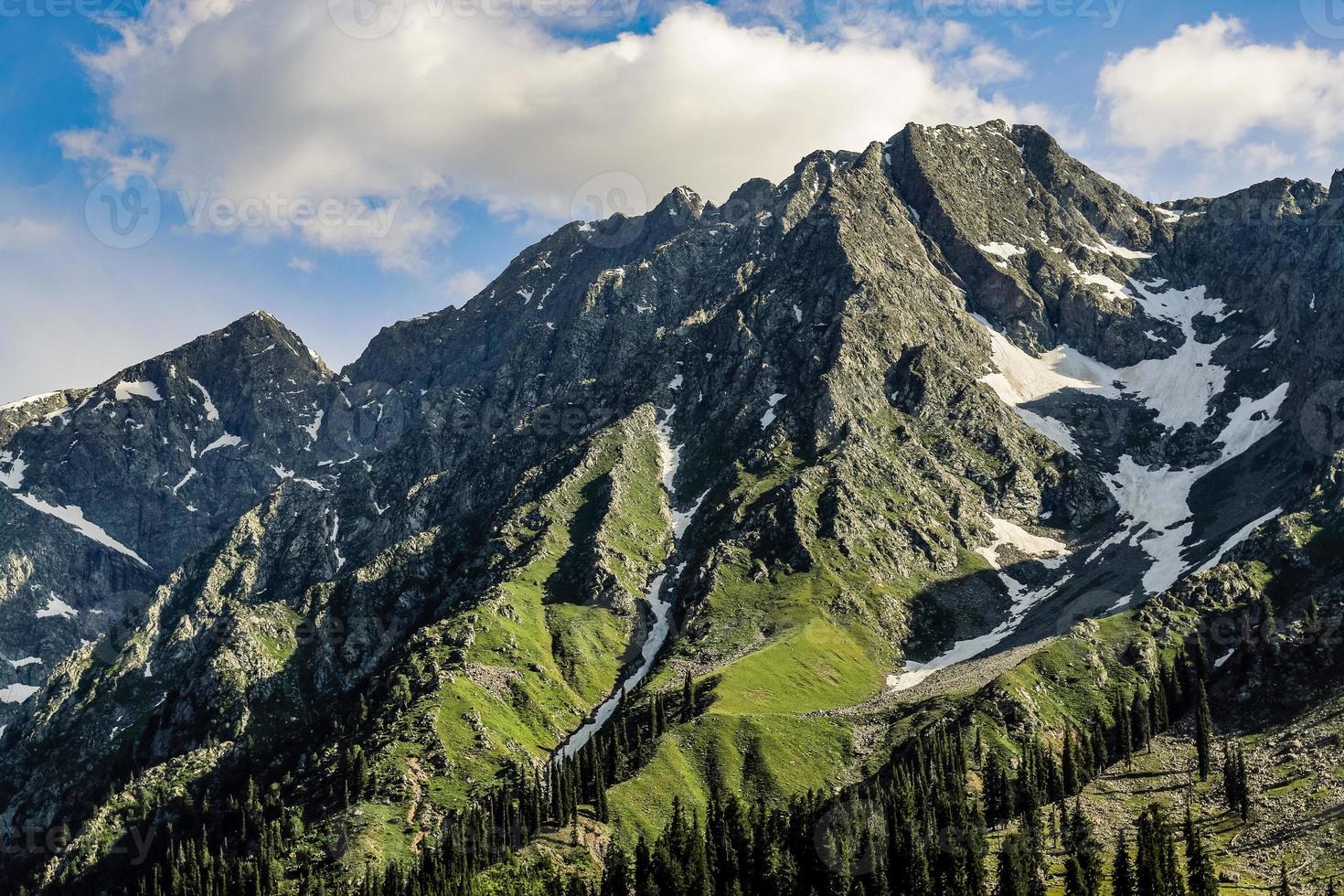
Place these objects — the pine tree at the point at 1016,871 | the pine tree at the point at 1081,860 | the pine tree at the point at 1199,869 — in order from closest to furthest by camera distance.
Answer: the pine tree at the point at 1199,869 → the pine tree at the point at 1081,860 → the pine tree at the point at 1016,871

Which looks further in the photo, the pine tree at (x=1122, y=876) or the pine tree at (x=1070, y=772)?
the pine tree at (x=1070, y=772)

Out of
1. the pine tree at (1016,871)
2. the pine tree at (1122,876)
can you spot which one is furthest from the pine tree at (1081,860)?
the pine tree at (1016,871)

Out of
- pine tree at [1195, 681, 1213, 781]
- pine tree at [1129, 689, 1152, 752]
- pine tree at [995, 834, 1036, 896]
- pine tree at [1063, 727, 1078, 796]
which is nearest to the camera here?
pine tree at [995, 834, 1036, 896]

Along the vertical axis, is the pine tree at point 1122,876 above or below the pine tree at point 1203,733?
below

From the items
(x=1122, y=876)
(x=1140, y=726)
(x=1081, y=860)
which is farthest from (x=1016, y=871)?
(x=1140, y=726)

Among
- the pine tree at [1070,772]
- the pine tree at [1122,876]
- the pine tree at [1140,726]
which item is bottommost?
the pine tree at [1122,876]

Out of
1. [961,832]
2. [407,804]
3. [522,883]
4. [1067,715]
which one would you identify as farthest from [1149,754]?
[407,804]

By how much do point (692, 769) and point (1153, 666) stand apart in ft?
297

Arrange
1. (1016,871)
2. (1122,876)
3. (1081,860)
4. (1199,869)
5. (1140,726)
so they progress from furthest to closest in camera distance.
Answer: (1140,726) → (1081,860) → (1016,871) → (1122,876) → (1199,869)

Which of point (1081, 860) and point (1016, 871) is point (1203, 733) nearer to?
point (1081, 860)

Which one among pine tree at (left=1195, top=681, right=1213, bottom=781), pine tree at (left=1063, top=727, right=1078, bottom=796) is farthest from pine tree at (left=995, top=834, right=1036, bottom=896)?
pine tree at (left=1195, top=681, right=1213, bottom=781)

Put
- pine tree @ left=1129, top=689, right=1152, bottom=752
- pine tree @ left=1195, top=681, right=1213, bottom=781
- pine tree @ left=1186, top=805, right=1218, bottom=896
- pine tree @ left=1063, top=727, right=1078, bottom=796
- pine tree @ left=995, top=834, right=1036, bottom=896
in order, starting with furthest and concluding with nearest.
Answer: pine tree @ left=1129, top=689, right=1152, bottom=752 < pine tree @ left=1063, top=727, right=1078, bottom=796 < pine tree @ left=1195, top=681, right=1213, bottom=781 < pine tree @ left=995, top=834, right=1036, bottom=896 < pine tree @ left=1186, top=805, right=1218, bottom=896

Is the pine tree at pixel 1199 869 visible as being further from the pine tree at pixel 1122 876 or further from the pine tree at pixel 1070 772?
the pine tree at pixel 1070 772

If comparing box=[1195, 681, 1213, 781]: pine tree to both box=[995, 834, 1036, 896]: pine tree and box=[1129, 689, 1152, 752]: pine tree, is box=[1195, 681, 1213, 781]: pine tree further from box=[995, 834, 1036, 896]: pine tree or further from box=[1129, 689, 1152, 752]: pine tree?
box=[995, 834, 1036, 896]: pine tree
